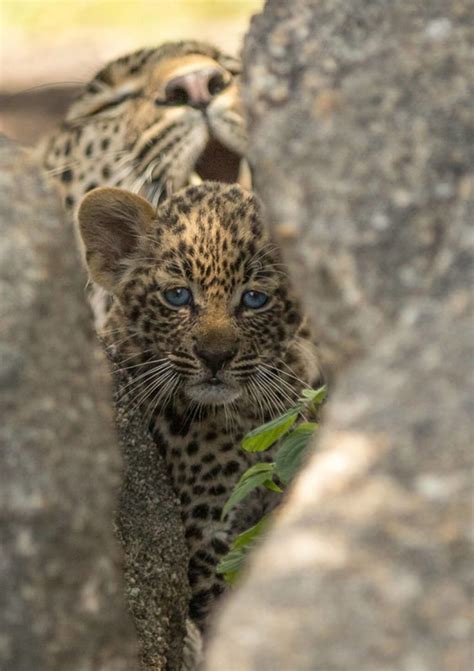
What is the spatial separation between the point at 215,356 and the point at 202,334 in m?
0.10

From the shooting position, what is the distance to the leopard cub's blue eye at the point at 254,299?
19.2ft

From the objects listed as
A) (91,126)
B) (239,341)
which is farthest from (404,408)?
(91,126)

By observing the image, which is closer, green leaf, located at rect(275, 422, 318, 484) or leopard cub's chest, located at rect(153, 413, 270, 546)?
green leaf, located at rect(275, 422, 318, 484)

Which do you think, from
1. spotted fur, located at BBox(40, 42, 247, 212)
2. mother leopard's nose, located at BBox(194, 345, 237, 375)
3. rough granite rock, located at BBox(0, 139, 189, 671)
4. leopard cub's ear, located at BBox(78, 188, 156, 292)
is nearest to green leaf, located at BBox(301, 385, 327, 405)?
mother leopard's nose, located at BBox(194, 345, 237, 375)

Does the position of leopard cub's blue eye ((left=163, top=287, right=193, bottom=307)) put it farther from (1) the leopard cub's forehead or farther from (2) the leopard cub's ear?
(2) the leopard cub's ear

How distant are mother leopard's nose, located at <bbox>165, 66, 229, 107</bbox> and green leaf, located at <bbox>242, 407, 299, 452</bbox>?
2785mm

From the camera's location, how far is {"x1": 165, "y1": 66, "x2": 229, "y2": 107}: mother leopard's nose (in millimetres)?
7055

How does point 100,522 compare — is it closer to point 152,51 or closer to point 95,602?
point 95,602

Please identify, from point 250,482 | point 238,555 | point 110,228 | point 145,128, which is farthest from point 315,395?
point 145,128

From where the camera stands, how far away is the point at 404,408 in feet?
10.3

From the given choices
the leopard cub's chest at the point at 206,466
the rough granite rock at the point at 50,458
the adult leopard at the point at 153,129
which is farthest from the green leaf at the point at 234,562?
the adult leopard at the point at 153,129

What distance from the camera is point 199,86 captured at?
23.3 ft

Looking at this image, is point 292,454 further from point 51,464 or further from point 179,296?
point 179,296

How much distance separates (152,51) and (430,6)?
4309mm
